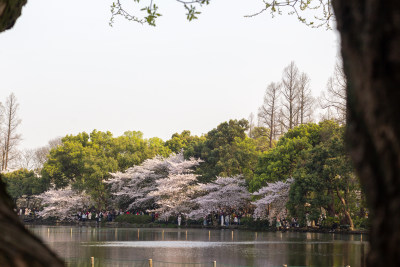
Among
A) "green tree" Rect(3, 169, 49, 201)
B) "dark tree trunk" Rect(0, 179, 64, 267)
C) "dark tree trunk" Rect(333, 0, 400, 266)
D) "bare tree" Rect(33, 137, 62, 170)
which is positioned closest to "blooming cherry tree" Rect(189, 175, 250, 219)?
"green tree" Rect(3, 169, 49, 201)

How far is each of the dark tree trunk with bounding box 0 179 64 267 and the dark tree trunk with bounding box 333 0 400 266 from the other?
3.15 ft

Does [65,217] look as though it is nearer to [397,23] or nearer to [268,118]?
[268,118]

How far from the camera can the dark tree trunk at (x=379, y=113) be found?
1345mm

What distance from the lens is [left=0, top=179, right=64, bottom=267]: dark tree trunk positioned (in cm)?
147

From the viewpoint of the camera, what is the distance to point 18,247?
1505 mm

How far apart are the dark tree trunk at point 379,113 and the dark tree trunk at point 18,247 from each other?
0.96 metres

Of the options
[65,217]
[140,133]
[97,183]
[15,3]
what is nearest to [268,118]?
[140,133]

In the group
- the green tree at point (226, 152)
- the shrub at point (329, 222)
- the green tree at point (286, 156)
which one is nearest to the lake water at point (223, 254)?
the shrub at point (329, 222)

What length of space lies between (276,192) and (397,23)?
39215 mm

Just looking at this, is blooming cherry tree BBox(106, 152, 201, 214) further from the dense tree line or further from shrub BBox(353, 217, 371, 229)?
shrub BBox(353, 217, 371, 229)

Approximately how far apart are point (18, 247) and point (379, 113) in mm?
1074

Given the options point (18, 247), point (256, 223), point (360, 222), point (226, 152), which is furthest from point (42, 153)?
point (18, 247)

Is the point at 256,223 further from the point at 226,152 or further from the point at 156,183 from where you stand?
the point at 156,183

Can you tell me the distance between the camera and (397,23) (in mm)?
1318
